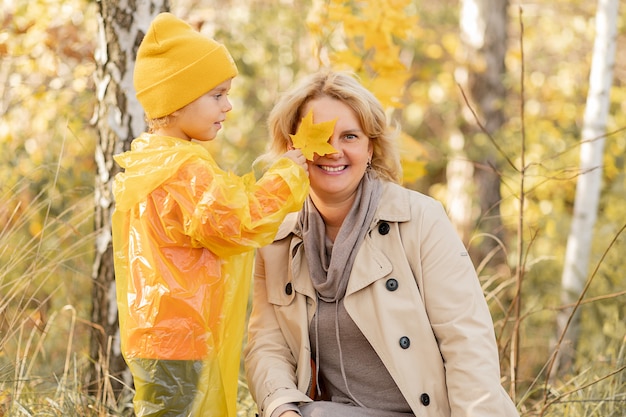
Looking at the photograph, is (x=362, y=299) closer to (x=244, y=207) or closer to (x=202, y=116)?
(x=244, y=207)

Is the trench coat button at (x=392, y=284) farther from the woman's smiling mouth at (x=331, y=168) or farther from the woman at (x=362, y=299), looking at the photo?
the woman's smiling mouth at (x=331, y=168)

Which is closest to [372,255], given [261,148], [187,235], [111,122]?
[187,235]

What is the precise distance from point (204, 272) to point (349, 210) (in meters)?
0.59

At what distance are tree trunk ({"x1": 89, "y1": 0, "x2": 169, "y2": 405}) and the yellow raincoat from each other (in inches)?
32.5

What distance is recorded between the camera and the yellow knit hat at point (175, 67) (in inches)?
95.4

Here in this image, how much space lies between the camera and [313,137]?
2.58 m

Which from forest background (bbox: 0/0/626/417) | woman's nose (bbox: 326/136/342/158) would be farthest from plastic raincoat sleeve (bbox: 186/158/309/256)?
forest background (bbox: 0/0/626/417)

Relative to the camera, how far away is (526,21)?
8.65 metres

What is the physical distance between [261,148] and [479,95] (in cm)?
228

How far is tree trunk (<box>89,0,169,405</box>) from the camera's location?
322 centimetres

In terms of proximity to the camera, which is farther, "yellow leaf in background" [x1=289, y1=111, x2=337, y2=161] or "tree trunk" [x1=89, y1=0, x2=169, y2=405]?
"tree trunk" [x1=89, y1=0, x2=169, y2=405]

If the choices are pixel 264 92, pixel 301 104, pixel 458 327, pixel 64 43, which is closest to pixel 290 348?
pixel 458 327

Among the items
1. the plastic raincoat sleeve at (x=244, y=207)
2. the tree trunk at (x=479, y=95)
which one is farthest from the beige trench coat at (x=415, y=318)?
A: the tree trunk at (x=479, y=95)

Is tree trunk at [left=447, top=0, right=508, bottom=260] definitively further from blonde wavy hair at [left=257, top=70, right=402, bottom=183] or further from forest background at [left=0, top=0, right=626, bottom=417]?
blonde wavy hair at [left=257, top=70, right=402, bottom=183]
